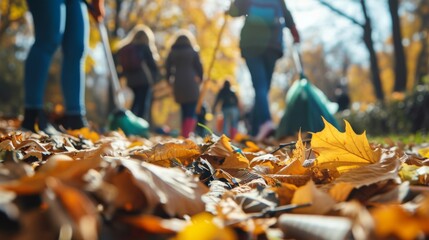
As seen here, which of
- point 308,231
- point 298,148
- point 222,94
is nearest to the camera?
point 308,231

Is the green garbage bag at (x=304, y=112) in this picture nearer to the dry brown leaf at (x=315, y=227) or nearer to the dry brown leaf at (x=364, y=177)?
the dry brown leaf at (x=364, y=177)

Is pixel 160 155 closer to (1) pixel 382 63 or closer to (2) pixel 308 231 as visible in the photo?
(2) pixel 308 231

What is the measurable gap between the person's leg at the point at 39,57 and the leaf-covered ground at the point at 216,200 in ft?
6.30

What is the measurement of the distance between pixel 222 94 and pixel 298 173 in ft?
34.6

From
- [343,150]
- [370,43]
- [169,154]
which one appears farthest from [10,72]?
[343,150]

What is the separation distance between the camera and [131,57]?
7227 mm

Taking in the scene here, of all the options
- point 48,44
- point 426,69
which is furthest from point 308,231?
point 426,69

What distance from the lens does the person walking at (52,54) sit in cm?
303

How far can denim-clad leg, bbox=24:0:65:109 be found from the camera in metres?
3.02

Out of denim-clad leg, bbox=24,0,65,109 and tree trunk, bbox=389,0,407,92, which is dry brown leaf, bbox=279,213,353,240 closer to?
denim-clad leg, bbox=24,0,65,109

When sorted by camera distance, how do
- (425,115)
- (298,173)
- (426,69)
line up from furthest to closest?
(426,69), (425,115), (298,173)

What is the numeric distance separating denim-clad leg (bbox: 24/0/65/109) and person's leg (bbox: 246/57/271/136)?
219 cm

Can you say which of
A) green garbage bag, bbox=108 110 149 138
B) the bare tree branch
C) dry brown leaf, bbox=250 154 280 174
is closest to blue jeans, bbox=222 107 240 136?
the bare tree branch

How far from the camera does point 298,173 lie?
4.02 ft
